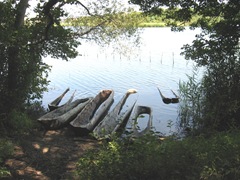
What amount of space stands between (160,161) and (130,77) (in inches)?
639

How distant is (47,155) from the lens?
257 inches

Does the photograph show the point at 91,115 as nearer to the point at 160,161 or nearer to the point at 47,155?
the point at 47,155

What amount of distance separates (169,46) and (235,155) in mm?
28598

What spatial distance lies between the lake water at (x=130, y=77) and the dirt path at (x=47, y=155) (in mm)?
3973

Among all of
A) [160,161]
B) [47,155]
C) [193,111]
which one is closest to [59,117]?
[47,155]

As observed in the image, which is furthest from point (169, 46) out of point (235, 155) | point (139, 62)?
point (235, 155)

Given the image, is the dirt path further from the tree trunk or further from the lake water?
the lake water

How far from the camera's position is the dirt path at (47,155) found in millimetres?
5406

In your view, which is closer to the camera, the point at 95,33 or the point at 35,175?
the point at 35,175

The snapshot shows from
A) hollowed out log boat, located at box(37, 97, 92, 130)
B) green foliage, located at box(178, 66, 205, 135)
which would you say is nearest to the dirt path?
hollowed out log boat, located at box(37, 97, 92, 130)

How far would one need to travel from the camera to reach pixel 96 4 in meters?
12.7

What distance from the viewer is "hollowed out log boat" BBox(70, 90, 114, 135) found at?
8.49 m

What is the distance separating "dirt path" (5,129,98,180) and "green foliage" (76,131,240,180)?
4.25ft

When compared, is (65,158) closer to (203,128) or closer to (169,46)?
(203,128)
